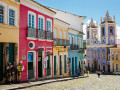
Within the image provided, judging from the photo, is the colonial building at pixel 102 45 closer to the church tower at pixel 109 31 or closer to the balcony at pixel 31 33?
the church tower at pixel 109 31

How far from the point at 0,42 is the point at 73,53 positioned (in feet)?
54.7

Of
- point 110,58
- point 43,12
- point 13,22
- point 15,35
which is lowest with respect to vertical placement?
point 110,58

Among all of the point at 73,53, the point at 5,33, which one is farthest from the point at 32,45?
the point at 73,53

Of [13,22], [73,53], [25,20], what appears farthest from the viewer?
[73,53]

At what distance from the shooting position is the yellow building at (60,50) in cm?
2079

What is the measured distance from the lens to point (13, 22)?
1334 centimetres

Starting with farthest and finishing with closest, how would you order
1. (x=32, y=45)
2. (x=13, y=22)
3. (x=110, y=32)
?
(x=110, y=32) < (x=32, y=45) < (x=13, y=22)

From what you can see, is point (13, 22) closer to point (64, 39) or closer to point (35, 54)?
point (35, 54)

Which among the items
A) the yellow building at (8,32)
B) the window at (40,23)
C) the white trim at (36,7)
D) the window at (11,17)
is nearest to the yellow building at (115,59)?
the white trim at (36,7)

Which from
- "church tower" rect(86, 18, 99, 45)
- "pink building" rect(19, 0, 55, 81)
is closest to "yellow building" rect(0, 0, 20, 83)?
"pink building" rect(19, 0, 55, 81)

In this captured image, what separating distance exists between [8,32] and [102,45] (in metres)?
53.6

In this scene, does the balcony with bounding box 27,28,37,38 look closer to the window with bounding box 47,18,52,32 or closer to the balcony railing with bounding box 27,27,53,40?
the balcony railing with bounding box 27,27,53,40

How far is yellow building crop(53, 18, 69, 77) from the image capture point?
20.8 meters

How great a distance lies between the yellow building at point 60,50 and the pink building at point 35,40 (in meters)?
1.45
